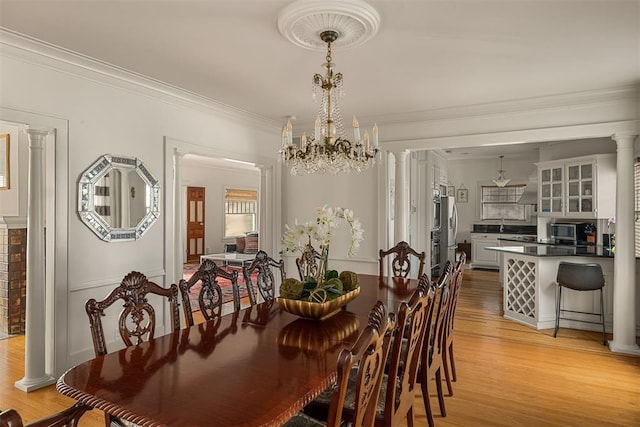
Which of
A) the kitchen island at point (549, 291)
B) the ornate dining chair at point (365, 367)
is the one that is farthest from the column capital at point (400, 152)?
the ornate dining chair at point (365, 367)

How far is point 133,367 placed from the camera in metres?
1.56

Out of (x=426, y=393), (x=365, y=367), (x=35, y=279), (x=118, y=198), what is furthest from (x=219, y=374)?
(x=118, y=198)

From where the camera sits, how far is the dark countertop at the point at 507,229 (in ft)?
28.8

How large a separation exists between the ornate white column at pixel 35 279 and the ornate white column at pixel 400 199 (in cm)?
362

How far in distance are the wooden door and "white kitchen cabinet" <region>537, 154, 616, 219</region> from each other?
315 inches

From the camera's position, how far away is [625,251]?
3.77 m

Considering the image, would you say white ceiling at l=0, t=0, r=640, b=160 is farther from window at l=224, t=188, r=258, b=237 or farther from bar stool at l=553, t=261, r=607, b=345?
window at l=224, t=188, r=258, b=237

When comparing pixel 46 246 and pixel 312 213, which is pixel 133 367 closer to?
pixel 46 246

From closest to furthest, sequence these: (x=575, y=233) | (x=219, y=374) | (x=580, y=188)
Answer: (x=219, y=374) → (x=580, y=188) → (x=575, y=233)

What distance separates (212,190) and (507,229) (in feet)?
25.1

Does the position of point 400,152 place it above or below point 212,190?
above

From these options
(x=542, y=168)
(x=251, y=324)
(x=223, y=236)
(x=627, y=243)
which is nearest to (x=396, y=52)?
(x=251, y=324)

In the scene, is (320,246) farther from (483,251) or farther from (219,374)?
(483,251)

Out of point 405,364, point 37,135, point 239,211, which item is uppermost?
point 37,135
